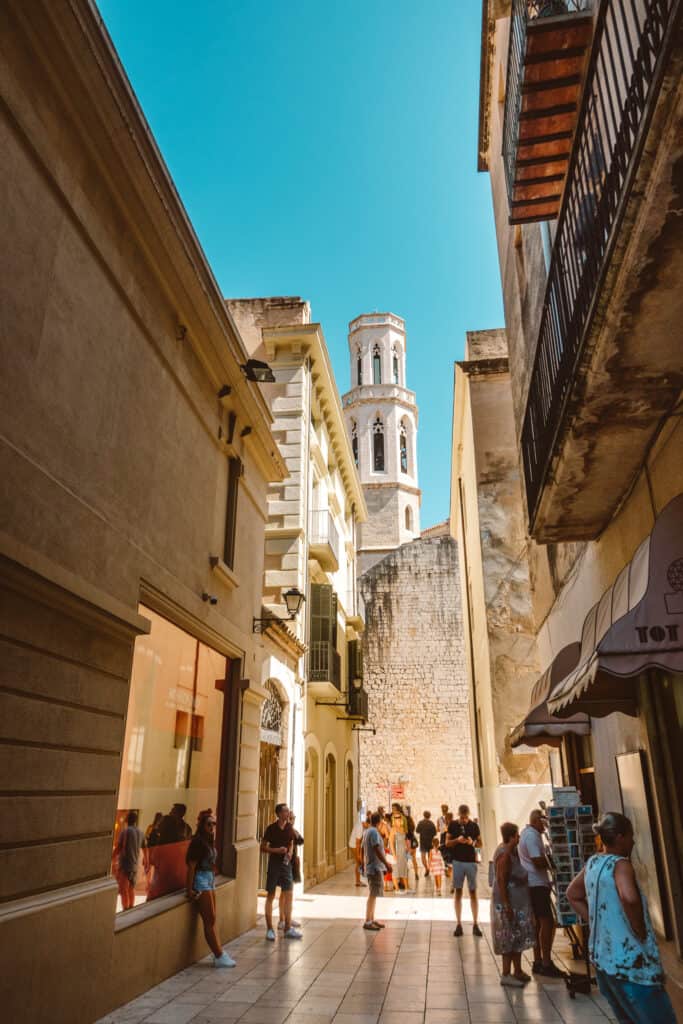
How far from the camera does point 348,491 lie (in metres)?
24.6

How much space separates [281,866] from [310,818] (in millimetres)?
7387

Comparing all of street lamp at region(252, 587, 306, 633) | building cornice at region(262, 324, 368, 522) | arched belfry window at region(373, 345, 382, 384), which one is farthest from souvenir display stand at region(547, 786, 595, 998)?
arched belfry window at region(373, 345, 382, 384)

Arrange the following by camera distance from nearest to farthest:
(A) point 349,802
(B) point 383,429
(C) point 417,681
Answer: (A) point 349,802 < (C) point 417,681 < (B) point 383,429

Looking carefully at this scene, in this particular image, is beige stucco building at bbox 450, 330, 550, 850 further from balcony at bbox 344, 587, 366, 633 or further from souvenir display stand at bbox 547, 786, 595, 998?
balcony at bbox 344, 587, 366, 633

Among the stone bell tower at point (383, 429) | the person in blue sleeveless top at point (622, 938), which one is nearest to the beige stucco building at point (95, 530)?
the person in blue sleeveless top at point (622, 938)

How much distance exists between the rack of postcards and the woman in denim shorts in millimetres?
3494

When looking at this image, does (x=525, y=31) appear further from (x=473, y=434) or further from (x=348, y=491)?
(x=348, y=491)

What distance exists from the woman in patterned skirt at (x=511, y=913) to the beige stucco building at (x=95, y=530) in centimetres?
316

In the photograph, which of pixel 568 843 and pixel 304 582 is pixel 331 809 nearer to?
pixel 304 582

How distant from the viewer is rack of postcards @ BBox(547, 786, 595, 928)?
720cm

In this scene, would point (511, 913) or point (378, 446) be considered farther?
point (378, 446)

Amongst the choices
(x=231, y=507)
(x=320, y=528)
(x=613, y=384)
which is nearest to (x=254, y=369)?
(x=231, y=507)

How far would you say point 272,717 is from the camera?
527 inches

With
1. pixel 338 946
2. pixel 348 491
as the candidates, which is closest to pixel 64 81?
pixel 338 946
